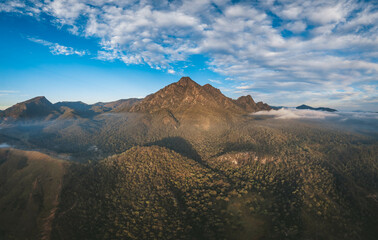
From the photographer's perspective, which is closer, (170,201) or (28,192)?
(170,201)

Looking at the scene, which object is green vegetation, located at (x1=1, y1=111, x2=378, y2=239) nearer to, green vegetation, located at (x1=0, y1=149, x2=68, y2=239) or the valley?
the valley

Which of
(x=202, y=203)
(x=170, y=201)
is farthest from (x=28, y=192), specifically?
(x=202, y=203)

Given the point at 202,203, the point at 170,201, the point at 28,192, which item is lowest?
the point at 202,203

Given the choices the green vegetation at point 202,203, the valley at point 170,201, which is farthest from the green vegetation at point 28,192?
the green vegetation at point 202,203

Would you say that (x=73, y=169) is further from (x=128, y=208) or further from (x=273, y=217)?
(x=273, y=217)

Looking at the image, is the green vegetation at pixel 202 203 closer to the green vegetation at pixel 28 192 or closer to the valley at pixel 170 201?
the valley at pixel 170 201

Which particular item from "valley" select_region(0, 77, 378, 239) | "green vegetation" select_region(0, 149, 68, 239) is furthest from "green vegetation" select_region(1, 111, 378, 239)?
"green vegetation" select_region(0, 149, 68, 239)

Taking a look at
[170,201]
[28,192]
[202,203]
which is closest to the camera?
[170,201]

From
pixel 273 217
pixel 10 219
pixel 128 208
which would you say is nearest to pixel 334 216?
pixel 273 217

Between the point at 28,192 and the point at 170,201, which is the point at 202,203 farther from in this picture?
the point at 28,192

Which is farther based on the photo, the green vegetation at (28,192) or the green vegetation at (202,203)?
the green vegetation at (202,203)

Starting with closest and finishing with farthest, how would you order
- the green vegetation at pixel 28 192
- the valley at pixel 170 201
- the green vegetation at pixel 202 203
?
the green vegetation at pixel 28 192, the valley at pixel 170 201, the green vegetation at pixel 202 203
